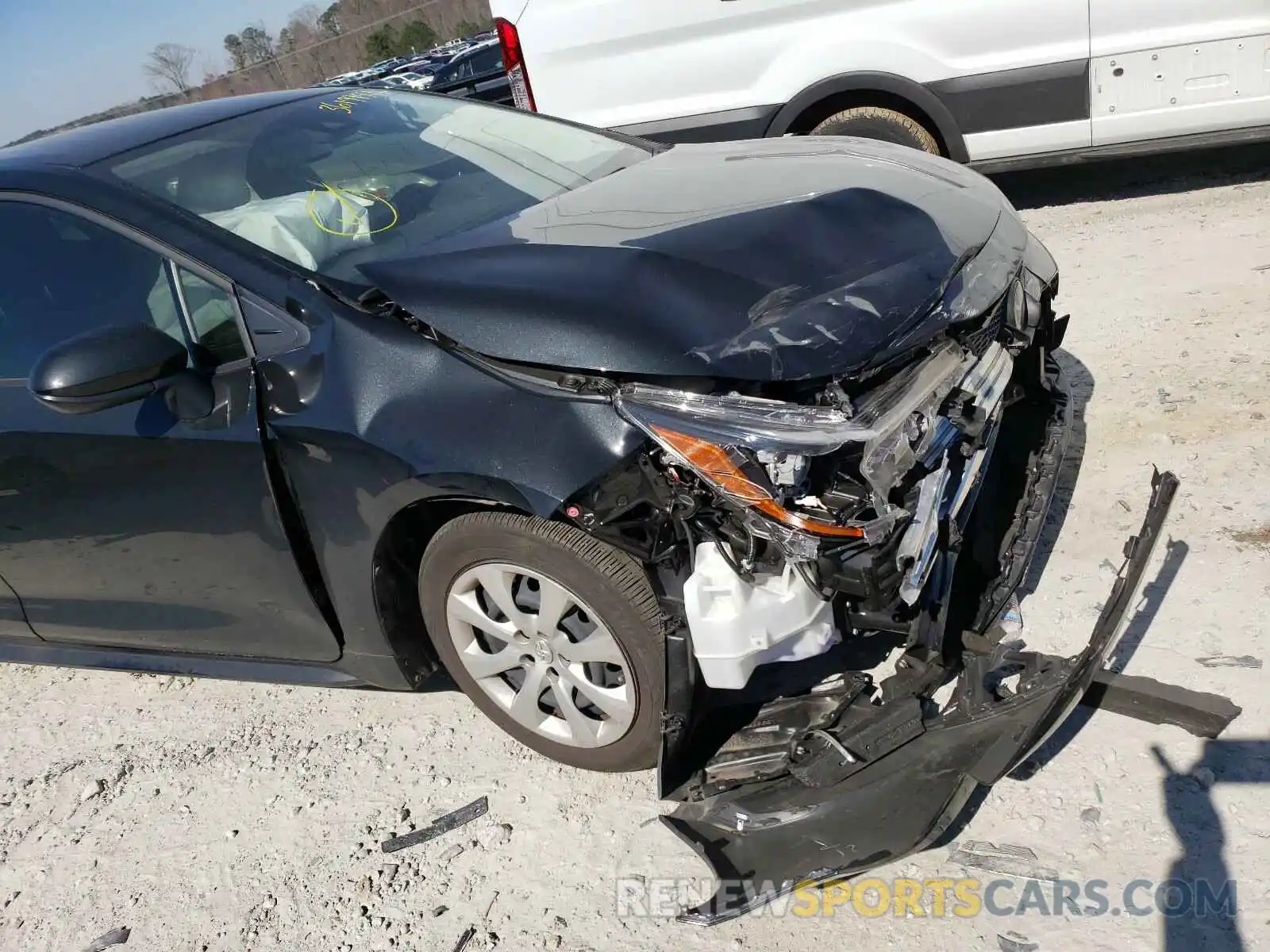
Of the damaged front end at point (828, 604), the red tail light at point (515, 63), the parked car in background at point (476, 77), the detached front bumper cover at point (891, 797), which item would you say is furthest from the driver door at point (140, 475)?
the parked car in background at point (476, 77)

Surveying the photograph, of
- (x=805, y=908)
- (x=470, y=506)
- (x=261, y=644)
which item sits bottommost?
(x=805, y=908)

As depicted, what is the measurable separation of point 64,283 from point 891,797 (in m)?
2.56

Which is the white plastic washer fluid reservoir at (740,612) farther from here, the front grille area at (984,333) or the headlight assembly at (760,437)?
the front grille area at (984,333)

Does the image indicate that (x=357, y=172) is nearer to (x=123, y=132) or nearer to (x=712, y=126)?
(x=123, y=132)

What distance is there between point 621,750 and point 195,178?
1.96 m

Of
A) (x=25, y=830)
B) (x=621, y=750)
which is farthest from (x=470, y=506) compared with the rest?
(x=25, y=830)

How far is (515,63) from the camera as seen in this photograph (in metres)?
5.92

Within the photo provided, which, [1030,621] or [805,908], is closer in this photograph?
[805,908]

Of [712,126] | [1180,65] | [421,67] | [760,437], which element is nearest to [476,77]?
[421,67]

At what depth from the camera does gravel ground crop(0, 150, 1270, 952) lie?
2.11m

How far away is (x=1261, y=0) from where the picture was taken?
15.6ft

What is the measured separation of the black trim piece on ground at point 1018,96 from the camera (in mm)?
5172

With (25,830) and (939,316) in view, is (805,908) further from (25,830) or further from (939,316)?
(25,830)

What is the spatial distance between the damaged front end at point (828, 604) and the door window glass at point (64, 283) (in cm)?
134
